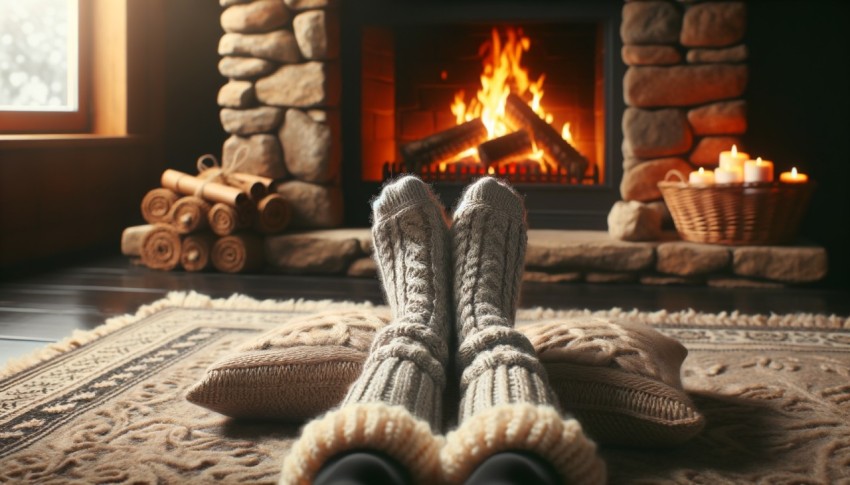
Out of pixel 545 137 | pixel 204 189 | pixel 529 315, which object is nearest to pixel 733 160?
pixel 545 137

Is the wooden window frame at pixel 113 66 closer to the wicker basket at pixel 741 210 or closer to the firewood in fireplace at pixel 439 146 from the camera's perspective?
the firewood in fireplace at pixel 439 146

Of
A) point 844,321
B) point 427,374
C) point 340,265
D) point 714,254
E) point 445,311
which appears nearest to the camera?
point 427,374

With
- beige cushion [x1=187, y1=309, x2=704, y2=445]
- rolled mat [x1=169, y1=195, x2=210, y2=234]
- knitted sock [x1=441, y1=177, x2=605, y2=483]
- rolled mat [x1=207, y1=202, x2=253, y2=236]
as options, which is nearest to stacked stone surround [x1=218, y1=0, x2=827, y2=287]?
rolled mat [x1=207, y1=202, x2=253, y2=236]

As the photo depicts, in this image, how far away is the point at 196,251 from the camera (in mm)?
2596

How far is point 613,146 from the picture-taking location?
2.63 m

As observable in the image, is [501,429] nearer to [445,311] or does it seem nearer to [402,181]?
[445,311]

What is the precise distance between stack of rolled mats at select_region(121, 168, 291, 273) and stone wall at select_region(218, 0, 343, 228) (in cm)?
10

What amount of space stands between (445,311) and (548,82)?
5.89ft

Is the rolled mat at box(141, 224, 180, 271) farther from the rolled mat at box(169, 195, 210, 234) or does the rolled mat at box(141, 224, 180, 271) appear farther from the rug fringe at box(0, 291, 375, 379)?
the rug fringe at box(0, 291, 375, 379)

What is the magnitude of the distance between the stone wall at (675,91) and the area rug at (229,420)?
74 cm

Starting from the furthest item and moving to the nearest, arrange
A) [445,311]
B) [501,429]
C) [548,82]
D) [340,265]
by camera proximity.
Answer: [548,82]
[340,265]
[445,311]
[501,429]

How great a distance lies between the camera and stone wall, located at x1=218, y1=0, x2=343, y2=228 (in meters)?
2.67

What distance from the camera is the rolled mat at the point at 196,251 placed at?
2.59m

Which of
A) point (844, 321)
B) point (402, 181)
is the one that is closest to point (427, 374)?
point (402, 181)
